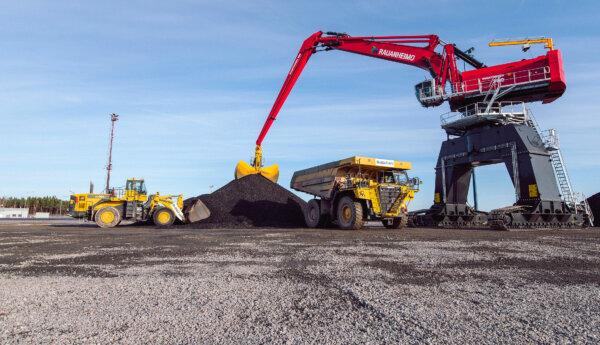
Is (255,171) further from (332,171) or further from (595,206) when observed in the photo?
(595,206)

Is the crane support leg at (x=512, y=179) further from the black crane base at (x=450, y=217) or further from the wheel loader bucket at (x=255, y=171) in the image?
the wheel loader bucket at (x=255, y=171)

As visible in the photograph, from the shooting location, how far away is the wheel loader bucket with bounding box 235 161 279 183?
70.4 feet

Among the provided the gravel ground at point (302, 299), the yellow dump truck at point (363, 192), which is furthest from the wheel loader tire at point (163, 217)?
the gravel ground at point (302, 299)

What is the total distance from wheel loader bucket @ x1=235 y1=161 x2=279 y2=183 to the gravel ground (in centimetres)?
1506

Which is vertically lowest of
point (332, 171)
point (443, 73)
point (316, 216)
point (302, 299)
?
point (302, 299)

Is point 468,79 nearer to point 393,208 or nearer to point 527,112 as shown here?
point 527,112

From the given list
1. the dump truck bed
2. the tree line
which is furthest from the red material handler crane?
the tree line

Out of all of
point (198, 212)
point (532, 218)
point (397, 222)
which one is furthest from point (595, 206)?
point (198, 212)

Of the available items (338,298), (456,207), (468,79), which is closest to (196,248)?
(338,298)

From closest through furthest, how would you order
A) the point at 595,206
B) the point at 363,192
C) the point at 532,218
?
the point at 363,192, the point at 532,218, the point at 595,206

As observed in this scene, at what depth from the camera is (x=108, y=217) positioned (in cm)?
1916

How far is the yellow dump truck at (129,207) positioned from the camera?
19.2m

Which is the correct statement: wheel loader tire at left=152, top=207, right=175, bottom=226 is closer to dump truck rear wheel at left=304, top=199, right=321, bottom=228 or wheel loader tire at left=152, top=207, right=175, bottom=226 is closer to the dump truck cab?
the dump truck cab

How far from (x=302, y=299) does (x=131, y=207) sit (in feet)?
59.3
